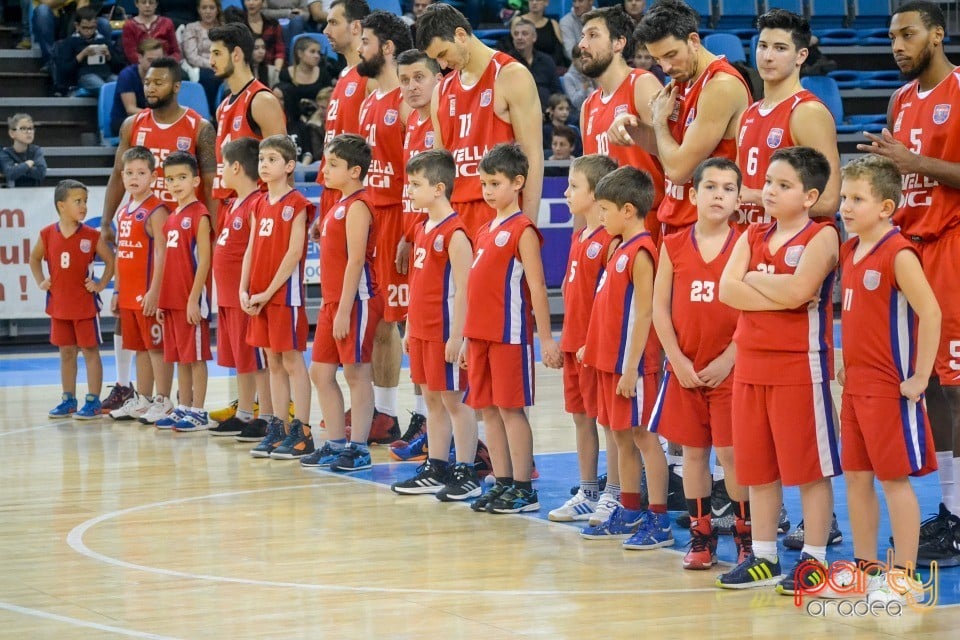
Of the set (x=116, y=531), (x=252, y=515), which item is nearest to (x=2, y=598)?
(x=116, y=531)

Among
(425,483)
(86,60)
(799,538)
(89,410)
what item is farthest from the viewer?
(86,60)

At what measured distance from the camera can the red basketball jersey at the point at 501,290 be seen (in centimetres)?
669

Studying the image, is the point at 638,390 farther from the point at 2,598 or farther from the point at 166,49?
the point at 166,49

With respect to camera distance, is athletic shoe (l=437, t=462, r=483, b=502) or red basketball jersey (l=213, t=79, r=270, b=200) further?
red basketball jersey (l=213, t=79, r=270, b=200)

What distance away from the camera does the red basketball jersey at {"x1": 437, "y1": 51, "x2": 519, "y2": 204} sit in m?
7.44

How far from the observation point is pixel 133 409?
988cm

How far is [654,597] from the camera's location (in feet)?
A: 16.7

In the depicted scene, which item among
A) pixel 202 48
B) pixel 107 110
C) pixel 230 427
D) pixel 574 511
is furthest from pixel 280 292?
pixel 202 48

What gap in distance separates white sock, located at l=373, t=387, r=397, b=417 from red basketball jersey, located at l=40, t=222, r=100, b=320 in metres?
2.40

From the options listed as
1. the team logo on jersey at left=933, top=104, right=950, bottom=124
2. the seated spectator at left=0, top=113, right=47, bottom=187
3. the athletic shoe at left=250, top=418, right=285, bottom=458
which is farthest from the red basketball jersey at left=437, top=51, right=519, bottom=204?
the seated spectator at left=0, top=113, right=47, bottom=187

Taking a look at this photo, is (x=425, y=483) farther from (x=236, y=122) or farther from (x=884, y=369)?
(x=236, y=122)

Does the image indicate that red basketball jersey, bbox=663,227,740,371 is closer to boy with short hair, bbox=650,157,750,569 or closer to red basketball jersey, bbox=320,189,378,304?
boy with short hair, bbox=650,157,750,569

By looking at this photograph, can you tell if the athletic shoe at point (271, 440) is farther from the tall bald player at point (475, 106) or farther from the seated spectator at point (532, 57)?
the seated spectator at point (532, 57)

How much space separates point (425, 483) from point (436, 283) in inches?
40.5
